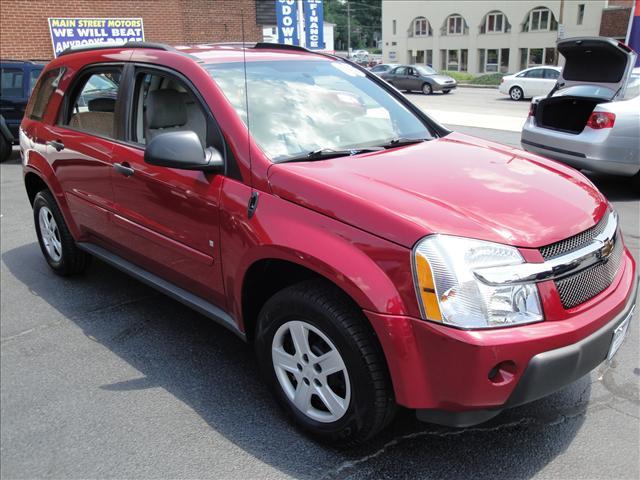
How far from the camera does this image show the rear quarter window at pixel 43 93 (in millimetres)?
4664

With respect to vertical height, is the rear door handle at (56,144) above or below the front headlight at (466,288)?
above

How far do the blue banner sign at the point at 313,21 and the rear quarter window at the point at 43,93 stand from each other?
1688 centimetres

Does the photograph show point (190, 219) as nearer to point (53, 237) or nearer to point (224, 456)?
point (224, 456)

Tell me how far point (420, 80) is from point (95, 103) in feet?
88.0

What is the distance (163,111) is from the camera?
372 cm

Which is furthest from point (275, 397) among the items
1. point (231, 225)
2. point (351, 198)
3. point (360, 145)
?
point (360, 145)

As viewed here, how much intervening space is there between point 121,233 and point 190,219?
928 mm

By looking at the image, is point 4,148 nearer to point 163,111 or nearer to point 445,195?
point 163,111

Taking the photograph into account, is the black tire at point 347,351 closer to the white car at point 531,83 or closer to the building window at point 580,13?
the white car at point 531,83

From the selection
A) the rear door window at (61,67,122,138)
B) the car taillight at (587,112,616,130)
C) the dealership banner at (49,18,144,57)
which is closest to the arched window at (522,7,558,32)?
the dealership banner at (49,18,144,57)

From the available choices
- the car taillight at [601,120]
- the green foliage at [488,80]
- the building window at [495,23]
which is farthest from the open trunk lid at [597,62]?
the building window at [495,23]

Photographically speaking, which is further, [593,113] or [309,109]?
[593,113]

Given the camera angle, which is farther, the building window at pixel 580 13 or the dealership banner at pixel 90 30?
the building window at pixel 580 13

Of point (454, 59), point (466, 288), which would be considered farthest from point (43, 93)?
point (454, 59)
